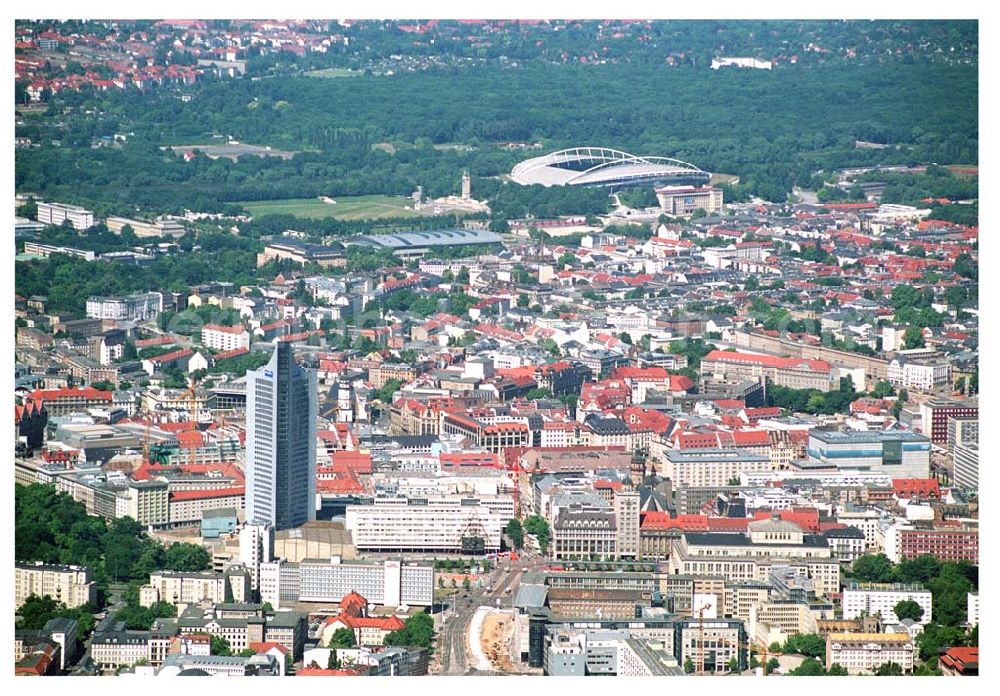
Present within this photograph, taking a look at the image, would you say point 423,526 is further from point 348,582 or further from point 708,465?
point 708,465

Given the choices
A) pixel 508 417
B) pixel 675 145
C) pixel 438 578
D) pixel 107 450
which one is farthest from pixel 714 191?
pixel 438 578

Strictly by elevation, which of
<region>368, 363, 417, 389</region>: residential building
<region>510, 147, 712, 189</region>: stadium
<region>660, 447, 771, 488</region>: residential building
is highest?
<region>510, 147, 712, 189</region>: stadium

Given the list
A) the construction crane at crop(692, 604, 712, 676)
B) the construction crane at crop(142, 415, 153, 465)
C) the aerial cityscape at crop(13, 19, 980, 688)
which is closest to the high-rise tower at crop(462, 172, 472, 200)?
the aerial cityscape at crop(13, 19, 980, 688)

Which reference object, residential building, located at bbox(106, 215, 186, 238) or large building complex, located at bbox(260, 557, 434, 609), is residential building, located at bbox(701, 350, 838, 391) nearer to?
large building complex, located at bbox(260, 557, 434, 609)

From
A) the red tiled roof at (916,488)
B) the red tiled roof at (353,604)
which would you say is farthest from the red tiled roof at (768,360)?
the red tiled roof at (353,604)

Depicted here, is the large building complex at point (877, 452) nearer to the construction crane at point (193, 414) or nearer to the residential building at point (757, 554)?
the residential building at point (757, 554)

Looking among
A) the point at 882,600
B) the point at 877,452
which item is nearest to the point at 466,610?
the point at 882,600
